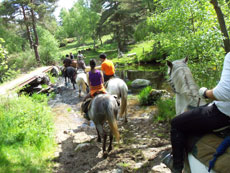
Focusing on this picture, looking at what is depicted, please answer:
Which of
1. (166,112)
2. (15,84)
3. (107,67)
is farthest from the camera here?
(15,84)

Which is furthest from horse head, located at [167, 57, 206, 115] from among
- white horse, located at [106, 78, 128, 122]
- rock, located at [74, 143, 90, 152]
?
white horse, located at [106, 78, 128, 122]

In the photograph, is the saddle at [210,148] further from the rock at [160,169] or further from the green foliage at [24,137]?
the green foliage at [24,137]

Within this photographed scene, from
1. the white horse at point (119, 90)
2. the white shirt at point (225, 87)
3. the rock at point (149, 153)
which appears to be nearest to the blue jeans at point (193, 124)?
the white shirt at point (225, 87)

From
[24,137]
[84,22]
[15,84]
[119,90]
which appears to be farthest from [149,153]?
[84,22]

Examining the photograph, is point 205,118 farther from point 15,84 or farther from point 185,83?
point 15,84

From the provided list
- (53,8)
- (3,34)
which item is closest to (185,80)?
(53,8)

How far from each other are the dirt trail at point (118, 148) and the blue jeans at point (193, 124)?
134 cm

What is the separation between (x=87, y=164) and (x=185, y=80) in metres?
3.21

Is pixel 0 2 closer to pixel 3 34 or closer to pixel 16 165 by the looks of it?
pixel 3 34

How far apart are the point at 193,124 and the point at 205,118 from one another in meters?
0.15

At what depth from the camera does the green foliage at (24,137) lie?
14.2ft

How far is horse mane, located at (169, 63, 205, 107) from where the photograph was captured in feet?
9.21

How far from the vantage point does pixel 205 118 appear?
2146 millimetres

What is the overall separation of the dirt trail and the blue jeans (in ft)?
4.39
